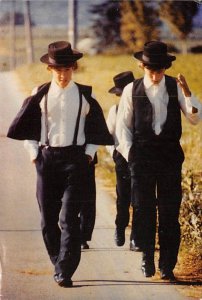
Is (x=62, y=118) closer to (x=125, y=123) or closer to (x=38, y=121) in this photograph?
(x=38, y=121)

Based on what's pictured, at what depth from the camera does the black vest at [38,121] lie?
4.68m

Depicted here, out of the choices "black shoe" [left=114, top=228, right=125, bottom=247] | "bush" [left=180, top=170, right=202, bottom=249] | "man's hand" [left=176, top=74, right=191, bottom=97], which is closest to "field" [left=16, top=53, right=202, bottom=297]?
"bush" [left=180, top=170, right=202, bottom=249]

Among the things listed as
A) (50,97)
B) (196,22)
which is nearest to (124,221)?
(50,97)

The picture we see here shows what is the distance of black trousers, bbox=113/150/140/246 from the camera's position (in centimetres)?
510

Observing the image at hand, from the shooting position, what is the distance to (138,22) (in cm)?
522

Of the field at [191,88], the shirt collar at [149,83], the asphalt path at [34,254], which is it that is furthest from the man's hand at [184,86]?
the asphalt path at [34,254]

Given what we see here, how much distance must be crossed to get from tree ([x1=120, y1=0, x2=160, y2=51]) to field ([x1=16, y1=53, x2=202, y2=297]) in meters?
0.13

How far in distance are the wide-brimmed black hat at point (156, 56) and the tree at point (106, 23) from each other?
44 cm

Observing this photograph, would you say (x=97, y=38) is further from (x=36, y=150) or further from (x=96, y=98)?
(x=36, y=150)

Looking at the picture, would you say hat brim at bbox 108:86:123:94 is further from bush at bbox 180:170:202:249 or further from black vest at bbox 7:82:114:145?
bush at bbox 180:170:202:249

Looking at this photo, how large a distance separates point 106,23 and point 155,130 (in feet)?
3.08

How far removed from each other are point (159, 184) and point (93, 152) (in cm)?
49

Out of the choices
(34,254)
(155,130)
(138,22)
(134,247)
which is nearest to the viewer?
(155,130)

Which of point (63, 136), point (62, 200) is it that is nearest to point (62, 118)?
point (63, 136)
